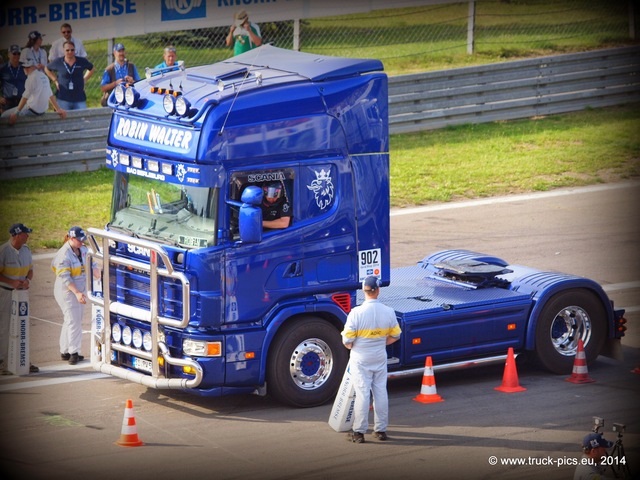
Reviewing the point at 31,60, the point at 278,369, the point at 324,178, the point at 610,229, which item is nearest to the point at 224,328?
the point at 278,369

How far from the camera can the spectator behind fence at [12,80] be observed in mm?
22094

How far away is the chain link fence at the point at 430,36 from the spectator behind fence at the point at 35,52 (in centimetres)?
173

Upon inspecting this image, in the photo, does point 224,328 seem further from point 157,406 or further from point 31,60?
point 31,60

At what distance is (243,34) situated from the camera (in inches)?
952

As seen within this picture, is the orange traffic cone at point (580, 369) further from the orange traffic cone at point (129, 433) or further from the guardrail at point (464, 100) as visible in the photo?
the guardrail at point (464, 100)

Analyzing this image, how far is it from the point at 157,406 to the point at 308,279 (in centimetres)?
210

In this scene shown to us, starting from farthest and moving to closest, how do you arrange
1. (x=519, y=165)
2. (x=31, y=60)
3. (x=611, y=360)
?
(x=519, y=165)
(x=31, y=60)
(x=611, y=360)

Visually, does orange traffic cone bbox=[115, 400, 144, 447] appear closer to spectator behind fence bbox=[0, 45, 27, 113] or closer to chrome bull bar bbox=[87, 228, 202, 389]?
chrome bull bar bbox=[87, 228, 202, 389]

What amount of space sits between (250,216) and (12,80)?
11813 millimetres

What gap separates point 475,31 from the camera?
2911cm

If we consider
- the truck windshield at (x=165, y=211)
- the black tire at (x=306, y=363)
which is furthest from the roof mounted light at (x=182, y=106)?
the black tire at (x=306, y=363)

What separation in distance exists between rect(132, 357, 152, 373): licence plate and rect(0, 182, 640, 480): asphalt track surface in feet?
1.43

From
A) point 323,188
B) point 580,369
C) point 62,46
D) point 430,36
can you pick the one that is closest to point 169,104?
point 323,188

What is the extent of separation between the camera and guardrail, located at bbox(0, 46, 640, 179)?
2202 cm
